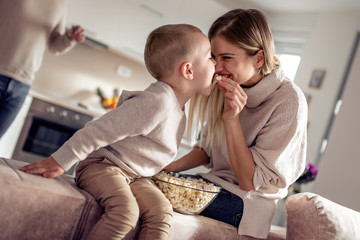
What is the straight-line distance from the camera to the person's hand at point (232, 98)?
4.69 ft

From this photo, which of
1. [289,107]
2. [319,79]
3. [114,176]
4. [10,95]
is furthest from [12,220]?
[319,79]

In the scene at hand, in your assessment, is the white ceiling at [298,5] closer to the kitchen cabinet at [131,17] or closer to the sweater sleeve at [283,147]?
the kitchen cabinet at [131,17]

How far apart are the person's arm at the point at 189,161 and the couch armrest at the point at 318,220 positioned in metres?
0.43

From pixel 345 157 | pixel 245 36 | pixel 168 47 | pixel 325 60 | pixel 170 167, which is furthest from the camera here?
pixel 325 60

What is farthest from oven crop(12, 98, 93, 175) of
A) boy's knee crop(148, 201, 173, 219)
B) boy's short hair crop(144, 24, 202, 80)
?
boy's knee crop(148, 201, 173, 219)

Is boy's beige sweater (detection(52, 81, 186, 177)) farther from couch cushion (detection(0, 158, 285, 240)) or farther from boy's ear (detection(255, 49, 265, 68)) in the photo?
boy's ear (detection(255, 49, 265, 68))

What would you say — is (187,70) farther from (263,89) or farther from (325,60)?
(325,60)

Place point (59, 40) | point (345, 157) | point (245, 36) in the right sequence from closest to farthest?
point (245, 36)
point (345, 157)
point (59, 40)

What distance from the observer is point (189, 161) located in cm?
173

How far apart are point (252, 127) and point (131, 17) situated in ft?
9.16

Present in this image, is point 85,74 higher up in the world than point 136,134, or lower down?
higher up

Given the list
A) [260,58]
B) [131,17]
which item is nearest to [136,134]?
[260,58]

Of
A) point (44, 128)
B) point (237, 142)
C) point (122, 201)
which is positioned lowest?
point (44, 128)

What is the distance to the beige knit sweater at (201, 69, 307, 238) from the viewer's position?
55.2 inches
